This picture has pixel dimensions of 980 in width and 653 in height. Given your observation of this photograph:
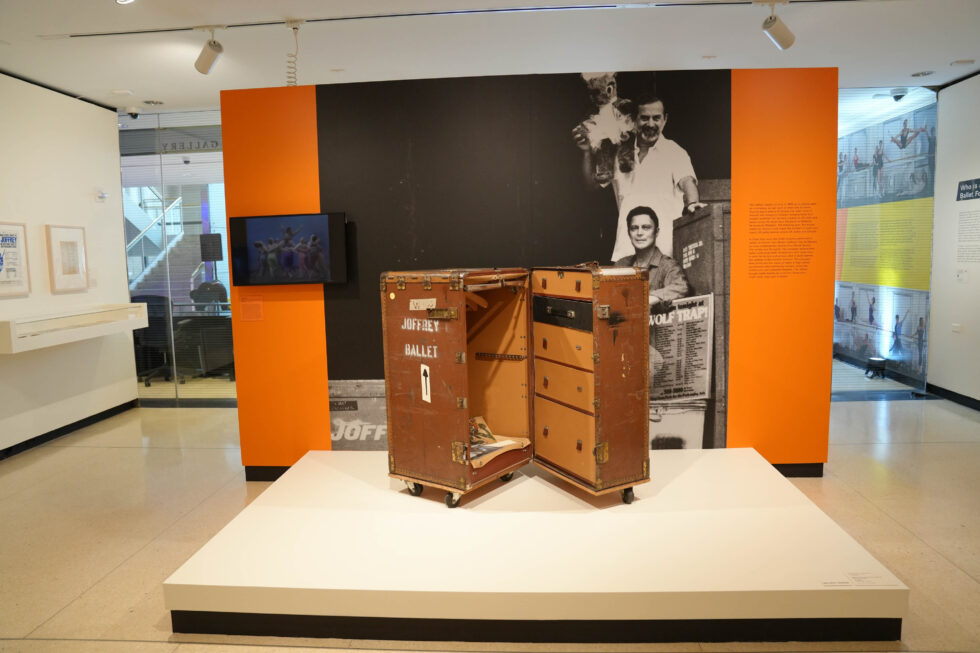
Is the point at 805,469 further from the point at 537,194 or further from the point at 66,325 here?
the point at 66,325

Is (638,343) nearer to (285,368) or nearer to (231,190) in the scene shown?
(285,368)

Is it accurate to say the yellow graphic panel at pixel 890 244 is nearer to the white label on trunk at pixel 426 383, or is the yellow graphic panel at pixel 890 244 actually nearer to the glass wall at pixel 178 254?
the white label on trunk at pixel 426 383

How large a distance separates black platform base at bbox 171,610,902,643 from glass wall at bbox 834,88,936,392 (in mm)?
5404

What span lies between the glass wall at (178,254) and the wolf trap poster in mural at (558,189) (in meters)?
3.78

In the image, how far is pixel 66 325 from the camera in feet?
20.5

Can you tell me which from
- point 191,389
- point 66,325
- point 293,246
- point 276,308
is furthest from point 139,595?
point 191,389

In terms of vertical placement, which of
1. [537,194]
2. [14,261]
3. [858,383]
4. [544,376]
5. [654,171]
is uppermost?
[654,171]

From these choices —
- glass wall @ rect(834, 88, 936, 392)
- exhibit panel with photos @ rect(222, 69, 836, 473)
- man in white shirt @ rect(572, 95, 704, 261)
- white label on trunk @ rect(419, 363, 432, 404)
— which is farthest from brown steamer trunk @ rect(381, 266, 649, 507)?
glass wall @ rect(834, 88, 936, 392)

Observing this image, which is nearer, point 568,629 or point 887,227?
point 568,629

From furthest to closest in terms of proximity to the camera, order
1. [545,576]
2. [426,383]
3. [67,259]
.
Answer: [67,259] → [426,383] → [545,576]

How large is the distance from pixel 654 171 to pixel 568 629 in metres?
3.21

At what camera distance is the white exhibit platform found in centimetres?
284

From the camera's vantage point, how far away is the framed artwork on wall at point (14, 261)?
5645 mm

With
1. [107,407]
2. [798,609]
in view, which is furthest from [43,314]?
[798,609]
